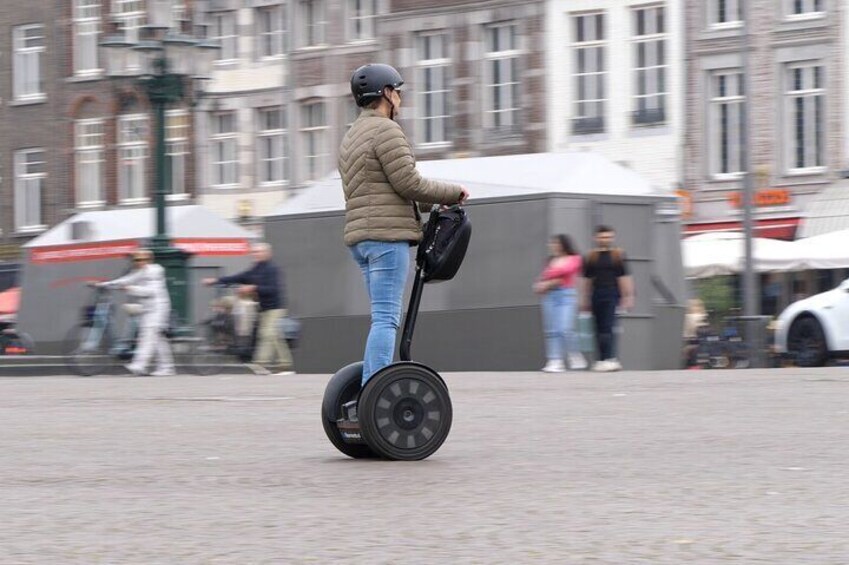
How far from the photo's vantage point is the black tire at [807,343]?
995 inches

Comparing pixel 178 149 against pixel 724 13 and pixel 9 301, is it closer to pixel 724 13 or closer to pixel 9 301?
pixel 9 301

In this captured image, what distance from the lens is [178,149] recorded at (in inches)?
1949

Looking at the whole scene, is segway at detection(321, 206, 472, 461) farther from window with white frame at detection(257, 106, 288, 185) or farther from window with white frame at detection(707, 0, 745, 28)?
window with white frame at detection(257, 106, 288, 185)

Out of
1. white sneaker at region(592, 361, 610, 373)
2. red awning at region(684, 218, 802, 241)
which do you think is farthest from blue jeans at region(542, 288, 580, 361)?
red awning at region(684, 218, 802, 241)

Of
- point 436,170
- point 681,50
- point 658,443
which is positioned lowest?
point 658,443

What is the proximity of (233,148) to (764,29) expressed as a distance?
48.2 feet

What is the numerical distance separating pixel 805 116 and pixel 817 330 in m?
13.8

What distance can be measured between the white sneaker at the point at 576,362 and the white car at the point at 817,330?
2968 mm

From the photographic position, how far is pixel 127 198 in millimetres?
51281

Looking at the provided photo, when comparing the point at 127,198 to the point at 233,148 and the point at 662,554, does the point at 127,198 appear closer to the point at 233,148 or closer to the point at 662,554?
the point at 233,148

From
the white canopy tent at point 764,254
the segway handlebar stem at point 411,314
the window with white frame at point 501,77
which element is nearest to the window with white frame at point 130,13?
the window with white frame at point 501,77

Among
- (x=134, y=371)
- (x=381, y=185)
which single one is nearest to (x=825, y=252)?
(x=134, y=371)

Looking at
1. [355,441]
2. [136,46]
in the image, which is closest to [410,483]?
[355,441]

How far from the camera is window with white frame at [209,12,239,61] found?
48250 millimetres
